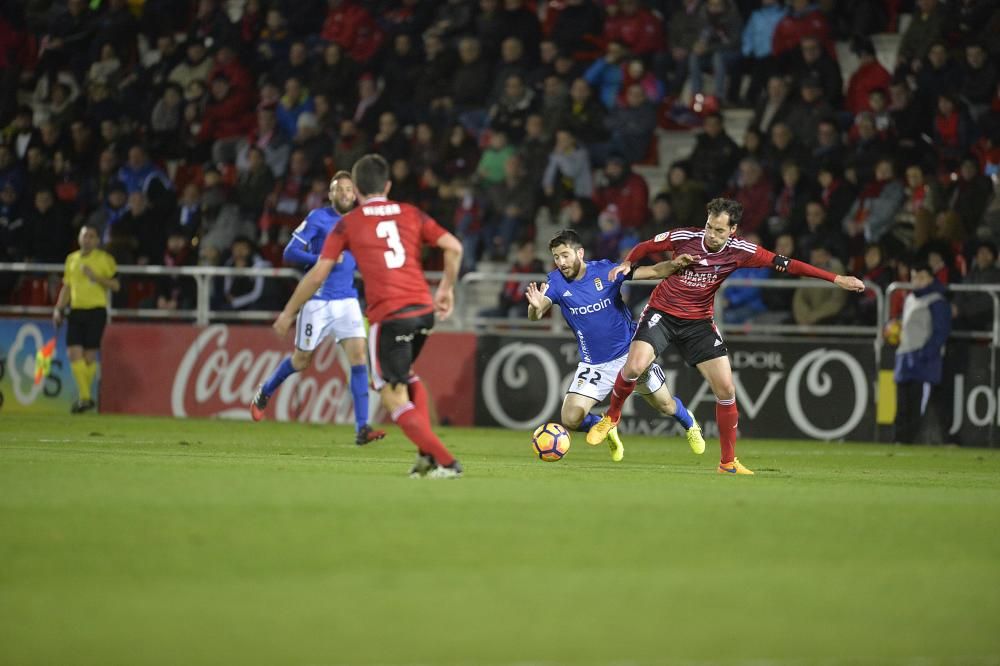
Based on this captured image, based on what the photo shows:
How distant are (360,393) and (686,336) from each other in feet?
12.7

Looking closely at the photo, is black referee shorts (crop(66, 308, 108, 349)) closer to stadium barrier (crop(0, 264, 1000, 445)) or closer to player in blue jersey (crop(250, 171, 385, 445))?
stadium barrier (crop(0, 264, 1000, 445))

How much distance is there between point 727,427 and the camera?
1274cm

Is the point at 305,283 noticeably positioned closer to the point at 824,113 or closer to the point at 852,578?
the point at 852,578

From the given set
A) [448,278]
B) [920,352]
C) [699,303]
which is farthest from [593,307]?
[920,352]

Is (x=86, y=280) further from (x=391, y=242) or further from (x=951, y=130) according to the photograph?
(x=391, y=242)

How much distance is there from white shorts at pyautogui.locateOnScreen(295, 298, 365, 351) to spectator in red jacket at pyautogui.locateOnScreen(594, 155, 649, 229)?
585 centimetres

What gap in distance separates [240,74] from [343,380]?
6.88m

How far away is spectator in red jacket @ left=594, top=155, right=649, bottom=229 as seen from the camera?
20.8 metres

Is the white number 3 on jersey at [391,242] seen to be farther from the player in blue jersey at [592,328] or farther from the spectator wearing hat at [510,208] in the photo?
the spectator wearing hat at [510,208]

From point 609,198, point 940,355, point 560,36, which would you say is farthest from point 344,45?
point 940,355

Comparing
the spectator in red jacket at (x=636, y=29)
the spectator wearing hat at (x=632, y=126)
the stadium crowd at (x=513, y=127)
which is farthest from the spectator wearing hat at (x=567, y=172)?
the spectator in red jacket at (x=636, y=29)

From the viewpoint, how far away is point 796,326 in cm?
1908

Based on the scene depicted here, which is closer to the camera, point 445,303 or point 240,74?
point 445,303

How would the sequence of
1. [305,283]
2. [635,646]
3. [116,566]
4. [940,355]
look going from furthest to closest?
[940,355] < [305,283] < [116,566] < [635,646]
